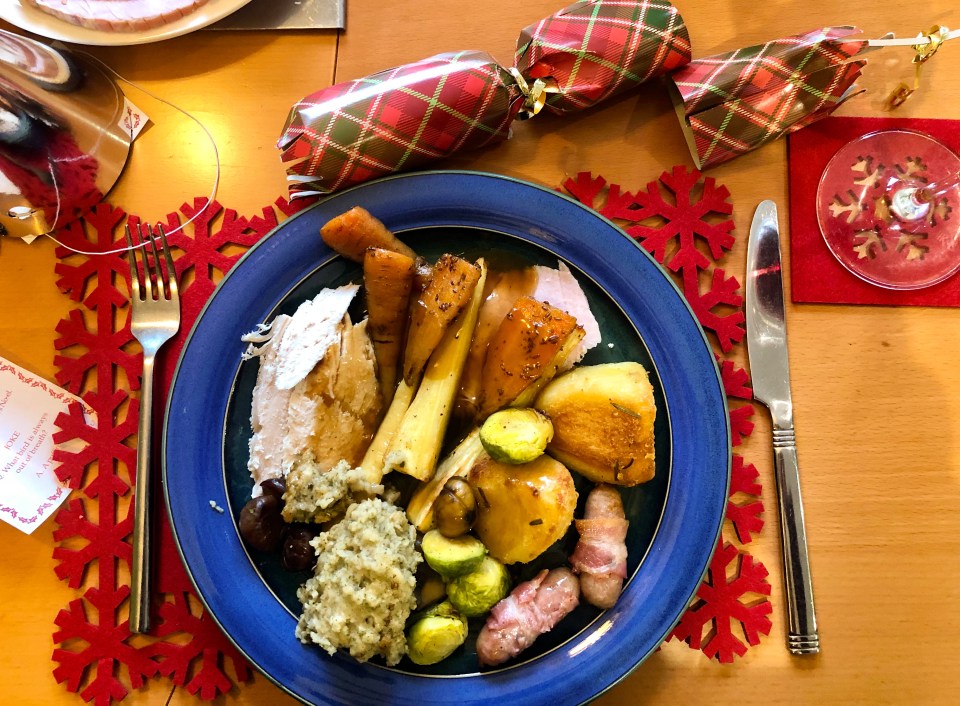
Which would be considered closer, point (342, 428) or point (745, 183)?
point (342, 428)

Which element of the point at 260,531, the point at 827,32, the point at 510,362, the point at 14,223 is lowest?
the point at 260,531

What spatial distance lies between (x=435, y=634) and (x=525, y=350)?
23.6 inches

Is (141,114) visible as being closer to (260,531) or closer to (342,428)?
(342,428)

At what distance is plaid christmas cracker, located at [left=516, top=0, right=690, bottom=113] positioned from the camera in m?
1.35

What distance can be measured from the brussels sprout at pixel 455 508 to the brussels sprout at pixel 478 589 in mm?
88

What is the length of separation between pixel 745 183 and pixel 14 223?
5.76 feet

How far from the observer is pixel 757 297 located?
141 centimetres

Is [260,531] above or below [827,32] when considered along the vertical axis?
below

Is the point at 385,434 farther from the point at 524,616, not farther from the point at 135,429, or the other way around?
the point at 135,429

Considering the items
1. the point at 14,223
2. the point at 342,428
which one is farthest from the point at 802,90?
the point at 14,223

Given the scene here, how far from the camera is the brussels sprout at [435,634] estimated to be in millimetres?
1201

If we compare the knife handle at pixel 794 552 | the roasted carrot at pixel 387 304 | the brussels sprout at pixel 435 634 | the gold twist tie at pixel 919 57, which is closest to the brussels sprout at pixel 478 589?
the brussels sprout at pixel 435 634

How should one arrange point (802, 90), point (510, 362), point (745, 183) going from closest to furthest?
point (510, 362)
point (802, 90)
point (745, 183)

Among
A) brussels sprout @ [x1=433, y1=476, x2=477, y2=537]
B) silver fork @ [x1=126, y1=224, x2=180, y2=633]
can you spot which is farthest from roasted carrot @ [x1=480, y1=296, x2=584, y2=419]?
silver fork @ [x1=126, y1=224, x2=180, y2=633]
